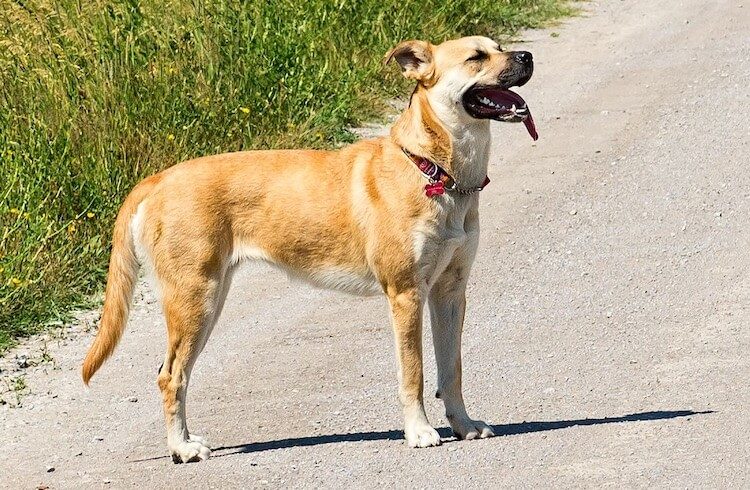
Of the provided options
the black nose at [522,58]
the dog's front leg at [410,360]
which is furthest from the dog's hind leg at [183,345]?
the black nose at [522,58]

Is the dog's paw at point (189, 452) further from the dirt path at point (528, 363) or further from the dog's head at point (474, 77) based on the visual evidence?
the dog's head at point (474, 77)

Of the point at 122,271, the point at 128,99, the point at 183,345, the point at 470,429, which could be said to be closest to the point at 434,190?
the point at 470,429

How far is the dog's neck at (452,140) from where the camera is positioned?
604 centimetres

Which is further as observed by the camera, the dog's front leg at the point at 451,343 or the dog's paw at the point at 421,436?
the dog's front leg at the point at 451,343

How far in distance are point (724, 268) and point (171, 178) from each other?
320cm

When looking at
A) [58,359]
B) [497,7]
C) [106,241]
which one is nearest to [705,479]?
[58,359]

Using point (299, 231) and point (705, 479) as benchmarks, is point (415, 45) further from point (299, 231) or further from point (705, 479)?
point (705, 479)

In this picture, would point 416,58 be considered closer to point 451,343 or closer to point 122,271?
point 451,343

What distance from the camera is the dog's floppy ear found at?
6.12 meters

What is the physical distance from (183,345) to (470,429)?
1175 millimetres

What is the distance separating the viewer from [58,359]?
7441 millimetres

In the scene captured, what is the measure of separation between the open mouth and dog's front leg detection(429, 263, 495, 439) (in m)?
0.60

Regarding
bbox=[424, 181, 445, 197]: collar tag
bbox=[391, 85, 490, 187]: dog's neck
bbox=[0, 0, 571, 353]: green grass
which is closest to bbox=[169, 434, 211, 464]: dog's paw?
bbox=[424, 181, 445, 197]: collar tag

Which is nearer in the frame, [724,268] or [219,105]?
[724,268]
